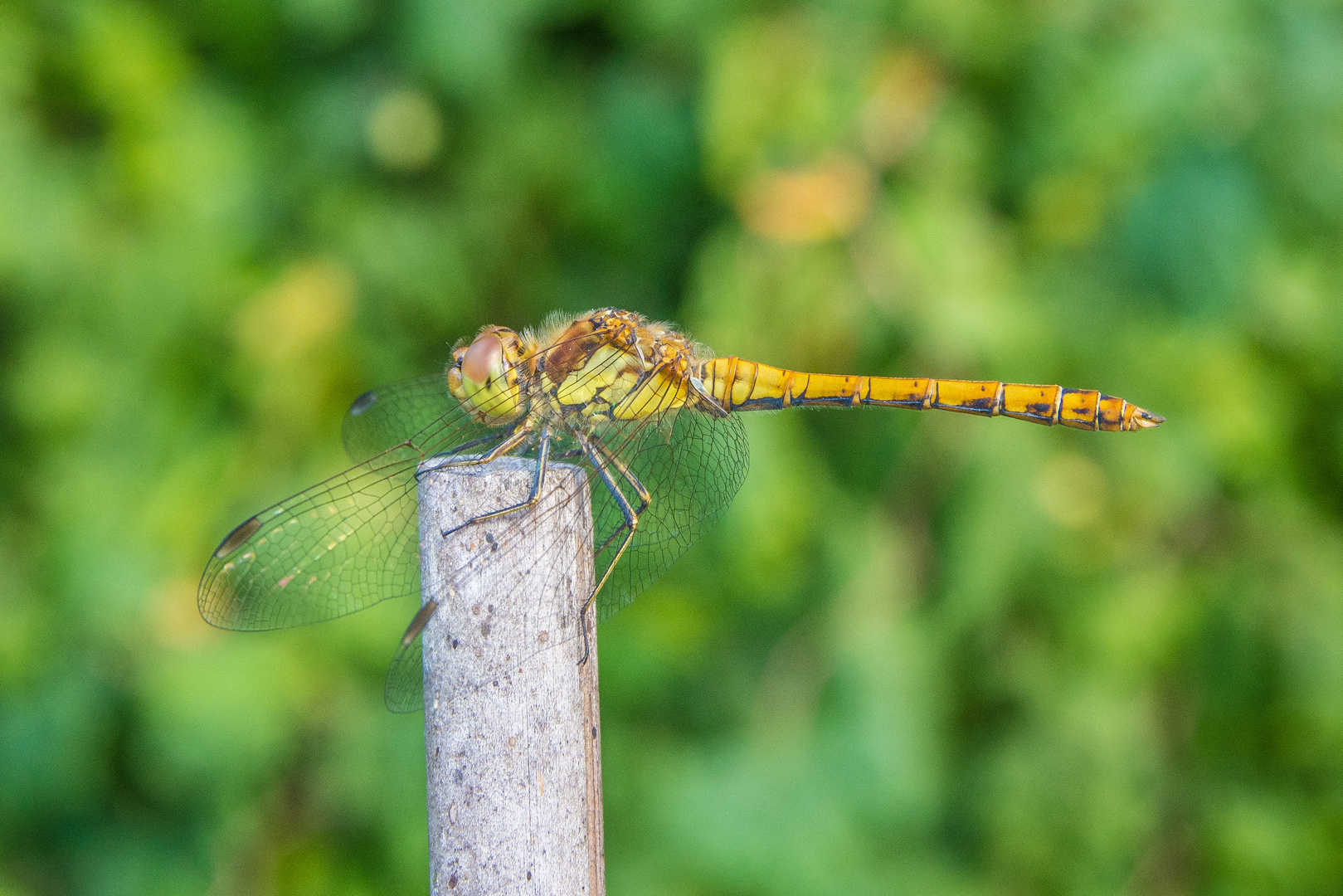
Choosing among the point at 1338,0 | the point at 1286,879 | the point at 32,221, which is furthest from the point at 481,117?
the point at 1286,879

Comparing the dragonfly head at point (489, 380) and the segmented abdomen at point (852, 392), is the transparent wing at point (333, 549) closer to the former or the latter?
the dragonfly head at point (489, 380)

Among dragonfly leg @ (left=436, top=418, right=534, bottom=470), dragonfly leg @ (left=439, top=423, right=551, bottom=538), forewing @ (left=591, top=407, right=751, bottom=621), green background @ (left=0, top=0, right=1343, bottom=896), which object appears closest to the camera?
dragonfly leg @ (left=439, top=423, right=551, bottom=538)

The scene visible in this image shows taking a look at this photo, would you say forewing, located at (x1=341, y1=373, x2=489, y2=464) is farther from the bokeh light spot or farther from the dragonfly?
the bokeh light spot

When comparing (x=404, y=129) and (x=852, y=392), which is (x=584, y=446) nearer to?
(x=852, y=392)

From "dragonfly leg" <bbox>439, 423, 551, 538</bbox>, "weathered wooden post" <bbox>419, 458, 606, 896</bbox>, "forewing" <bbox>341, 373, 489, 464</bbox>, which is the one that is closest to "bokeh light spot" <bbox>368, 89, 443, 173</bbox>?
"forewing" <bbox>341, 373, 489, 464</bbox>

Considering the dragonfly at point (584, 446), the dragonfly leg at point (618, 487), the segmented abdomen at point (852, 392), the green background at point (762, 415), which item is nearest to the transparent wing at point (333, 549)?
the dragonfly at point (584, 446)

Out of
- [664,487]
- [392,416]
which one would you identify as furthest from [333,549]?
[664,487]

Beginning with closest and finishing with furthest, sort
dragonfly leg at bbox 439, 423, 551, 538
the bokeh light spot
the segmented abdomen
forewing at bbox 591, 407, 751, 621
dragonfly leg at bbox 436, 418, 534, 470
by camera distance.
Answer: dragonfly leg at bbox 439, 423, 551, 538 < dragonfly leg at bbox 436, 418, 534, 470 < forewing at bbox 591, 407, 751, 621 < the segmented abdomen < the bokeh light spot
